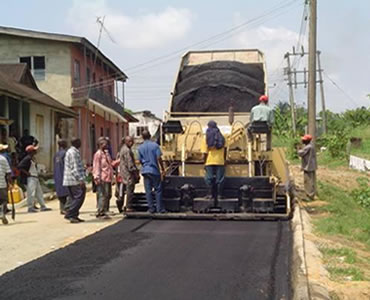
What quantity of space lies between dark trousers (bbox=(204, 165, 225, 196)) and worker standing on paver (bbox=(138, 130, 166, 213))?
0.95 meters

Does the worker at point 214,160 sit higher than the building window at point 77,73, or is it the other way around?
the building window at point 77,73

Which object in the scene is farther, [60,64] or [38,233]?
[60,64]

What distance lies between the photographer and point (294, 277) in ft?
21.6

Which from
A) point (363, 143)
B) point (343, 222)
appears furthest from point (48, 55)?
point (363, 143)

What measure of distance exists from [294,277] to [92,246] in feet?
10.3

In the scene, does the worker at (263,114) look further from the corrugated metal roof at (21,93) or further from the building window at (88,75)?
the building window at (88,75)

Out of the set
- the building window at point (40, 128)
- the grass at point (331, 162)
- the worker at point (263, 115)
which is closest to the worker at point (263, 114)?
the worker at point (263, 115)

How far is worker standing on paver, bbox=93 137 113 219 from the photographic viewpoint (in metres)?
12.1

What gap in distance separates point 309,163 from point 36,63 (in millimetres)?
18506

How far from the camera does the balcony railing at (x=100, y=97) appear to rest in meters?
28.9

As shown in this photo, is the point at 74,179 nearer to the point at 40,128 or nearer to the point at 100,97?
the point at 40,128

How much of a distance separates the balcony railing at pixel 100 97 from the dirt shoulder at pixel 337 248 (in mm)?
16101

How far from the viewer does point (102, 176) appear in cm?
1205

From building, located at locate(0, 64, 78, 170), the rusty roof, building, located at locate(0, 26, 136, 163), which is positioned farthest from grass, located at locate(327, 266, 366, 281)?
building, located at locate(0, 26, 136, 163)
